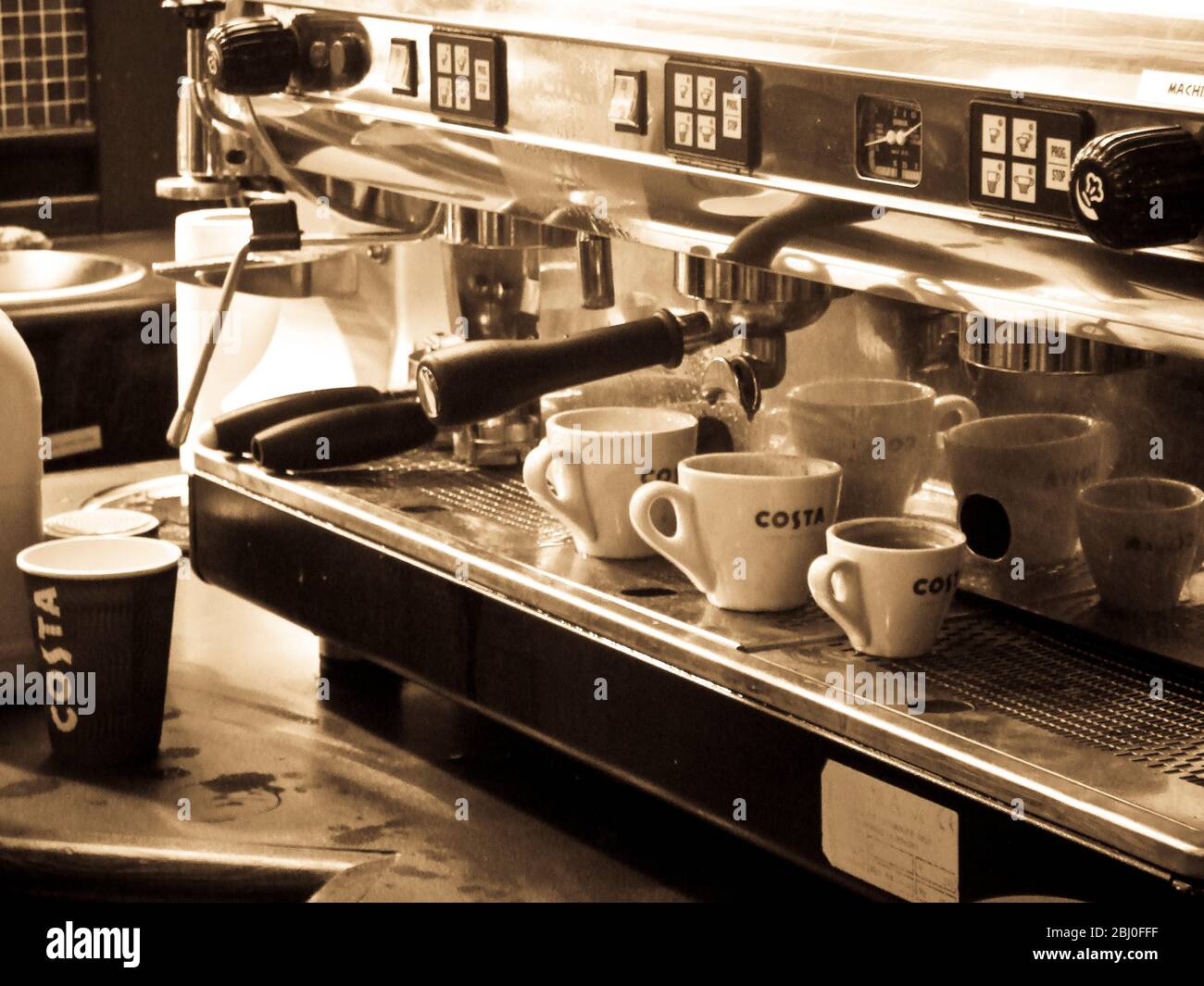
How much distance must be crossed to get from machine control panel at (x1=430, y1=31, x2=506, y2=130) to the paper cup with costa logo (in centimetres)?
35

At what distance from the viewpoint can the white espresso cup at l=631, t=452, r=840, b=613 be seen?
3.58 ft

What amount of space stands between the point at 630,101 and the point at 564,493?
0.24 metres

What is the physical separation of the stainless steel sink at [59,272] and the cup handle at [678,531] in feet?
5.56

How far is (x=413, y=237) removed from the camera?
5.00 ft

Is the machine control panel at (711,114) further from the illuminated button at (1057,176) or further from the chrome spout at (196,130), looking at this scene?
the chrome spout at (196,130)

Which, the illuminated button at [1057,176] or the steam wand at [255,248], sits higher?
the illuminated button at [1057,176]

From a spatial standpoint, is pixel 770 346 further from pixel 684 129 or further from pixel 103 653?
pixel 103 653

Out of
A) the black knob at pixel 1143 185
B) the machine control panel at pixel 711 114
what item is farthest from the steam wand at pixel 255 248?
the black knob at pixel 1143 185

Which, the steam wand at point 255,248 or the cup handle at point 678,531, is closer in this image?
the cup handle at point 678,531

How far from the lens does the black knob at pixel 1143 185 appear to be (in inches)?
31.6

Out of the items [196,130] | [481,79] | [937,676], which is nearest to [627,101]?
[481,79]

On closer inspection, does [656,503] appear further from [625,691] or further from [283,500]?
[283,500]

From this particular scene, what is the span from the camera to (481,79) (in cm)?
126

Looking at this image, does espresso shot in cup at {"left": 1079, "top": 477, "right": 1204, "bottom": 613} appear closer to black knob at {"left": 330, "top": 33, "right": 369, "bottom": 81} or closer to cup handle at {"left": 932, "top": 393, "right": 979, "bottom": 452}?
cup handle at {"left": 932, "top": 393, "right": 979, "bottom": 452}
